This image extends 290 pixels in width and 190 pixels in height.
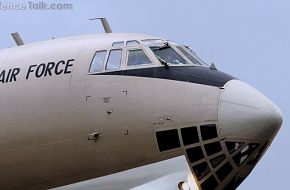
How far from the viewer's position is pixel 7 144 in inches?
693

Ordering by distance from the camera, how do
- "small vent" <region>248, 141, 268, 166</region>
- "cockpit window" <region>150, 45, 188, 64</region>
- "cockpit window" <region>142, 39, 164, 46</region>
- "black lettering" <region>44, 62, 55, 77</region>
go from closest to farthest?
"small vent" <region>248, 141, 268, 166</region>
"cockpit window" <region>150, 45, 188, 64</region>
"black lettering" <region>44, 62, 55, 77</region>
"cockpit window" <region>142, 39, 164, 46</region>

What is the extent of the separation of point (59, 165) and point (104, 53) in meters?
2.26

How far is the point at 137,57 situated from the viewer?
17484 millimetres

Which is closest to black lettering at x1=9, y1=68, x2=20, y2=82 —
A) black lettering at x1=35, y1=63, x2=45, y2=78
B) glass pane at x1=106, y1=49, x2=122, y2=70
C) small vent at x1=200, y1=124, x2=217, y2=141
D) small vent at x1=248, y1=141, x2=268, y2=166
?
black lettering at x1=35, y1=63, x2=45, y2=78

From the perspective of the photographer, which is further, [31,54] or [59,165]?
[31,54]

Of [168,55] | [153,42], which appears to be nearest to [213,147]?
[168,55]

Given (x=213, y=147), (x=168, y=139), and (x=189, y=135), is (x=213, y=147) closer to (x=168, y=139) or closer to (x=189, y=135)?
(x=189, y=135)

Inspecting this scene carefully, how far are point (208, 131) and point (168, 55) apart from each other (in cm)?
208

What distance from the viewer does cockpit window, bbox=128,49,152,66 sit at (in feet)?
57.0

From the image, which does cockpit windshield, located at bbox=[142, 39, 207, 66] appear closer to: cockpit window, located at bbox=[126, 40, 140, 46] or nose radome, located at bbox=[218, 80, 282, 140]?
cockpit window, located at bbox=[126, 40, 140, 46]

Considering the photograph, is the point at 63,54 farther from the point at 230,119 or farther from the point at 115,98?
the point at 230,119

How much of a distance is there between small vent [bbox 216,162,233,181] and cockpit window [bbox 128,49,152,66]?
8.16 feet

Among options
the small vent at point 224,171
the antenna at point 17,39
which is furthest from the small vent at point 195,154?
the antenna at point 17,39

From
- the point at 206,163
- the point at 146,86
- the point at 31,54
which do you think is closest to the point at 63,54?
the point at 31,54
